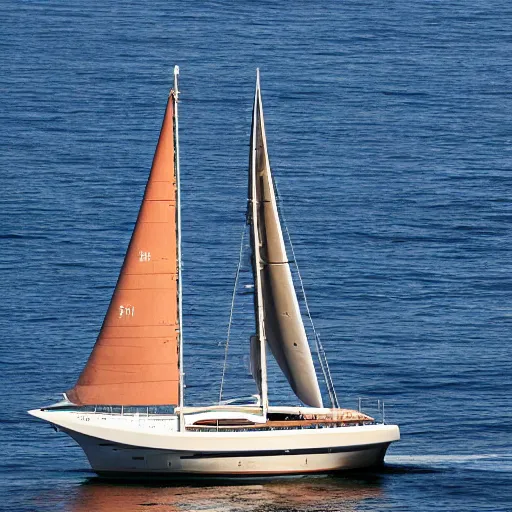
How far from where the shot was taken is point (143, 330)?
85562mm

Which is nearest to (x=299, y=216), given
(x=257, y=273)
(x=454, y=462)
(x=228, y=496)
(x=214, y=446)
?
(x=454, y=462)

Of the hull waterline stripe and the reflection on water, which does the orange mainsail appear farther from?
the reflection on water

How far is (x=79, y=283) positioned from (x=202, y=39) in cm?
7291

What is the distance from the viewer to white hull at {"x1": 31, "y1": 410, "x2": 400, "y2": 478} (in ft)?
274

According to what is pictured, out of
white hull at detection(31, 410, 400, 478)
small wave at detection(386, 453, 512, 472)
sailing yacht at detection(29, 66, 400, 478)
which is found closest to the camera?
white hull at detection(31, 410, 400, 478)

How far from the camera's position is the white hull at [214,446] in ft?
274

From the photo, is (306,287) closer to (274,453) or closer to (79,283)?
(79,283)

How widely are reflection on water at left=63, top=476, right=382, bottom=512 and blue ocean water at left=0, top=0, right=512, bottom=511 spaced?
148 mm

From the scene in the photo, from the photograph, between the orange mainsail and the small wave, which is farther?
the small wave

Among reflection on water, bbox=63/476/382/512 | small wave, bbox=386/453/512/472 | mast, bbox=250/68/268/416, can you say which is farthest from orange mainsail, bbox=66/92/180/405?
small wave, bbox=386/453/512/472

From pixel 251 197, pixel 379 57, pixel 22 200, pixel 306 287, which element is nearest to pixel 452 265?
pixel 306 287

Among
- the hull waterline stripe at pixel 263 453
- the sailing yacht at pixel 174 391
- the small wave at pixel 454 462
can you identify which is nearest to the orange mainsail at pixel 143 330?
the sailing yacht at pixel 174 391

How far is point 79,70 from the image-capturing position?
184 m

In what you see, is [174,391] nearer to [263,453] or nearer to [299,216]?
[263,453]
